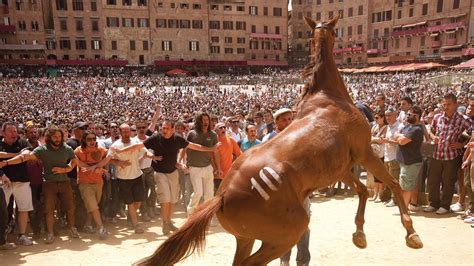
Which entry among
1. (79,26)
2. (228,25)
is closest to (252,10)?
(228,25)

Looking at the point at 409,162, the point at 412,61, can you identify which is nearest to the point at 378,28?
the point at 412,61

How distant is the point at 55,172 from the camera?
6.36m

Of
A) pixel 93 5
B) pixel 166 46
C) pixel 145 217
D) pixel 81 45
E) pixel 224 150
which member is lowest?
pixel 145 217

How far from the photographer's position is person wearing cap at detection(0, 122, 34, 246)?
Answer: 20.6 ft

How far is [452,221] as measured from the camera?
677cm

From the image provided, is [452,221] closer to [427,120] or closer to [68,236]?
[427,120]

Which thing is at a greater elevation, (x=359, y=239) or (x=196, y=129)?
(x=196, y=129)

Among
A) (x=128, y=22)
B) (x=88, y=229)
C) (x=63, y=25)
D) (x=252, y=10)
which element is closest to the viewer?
(x=88, y=229)

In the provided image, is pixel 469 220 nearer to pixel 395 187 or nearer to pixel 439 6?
pixel 395 187

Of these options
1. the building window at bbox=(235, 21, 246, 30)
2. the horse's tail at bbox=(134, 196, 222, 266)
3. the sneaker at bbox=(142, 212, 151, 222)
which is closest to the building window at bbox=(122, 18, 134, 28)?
the building window at bbox=(235, 21, 246, 30)

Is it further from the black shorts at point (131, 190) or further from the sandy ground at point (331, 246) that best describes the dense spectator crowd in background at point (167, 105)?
the black shorts at point (131, 190)

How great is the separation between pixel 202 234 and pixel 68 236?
194 inches

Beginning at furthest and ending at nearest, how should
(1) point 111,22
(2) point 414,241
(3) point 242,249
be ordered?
(1) point 111,22
(2) point 414,241
(3) point 242,249

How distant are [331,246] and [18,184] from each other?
17.2ft
